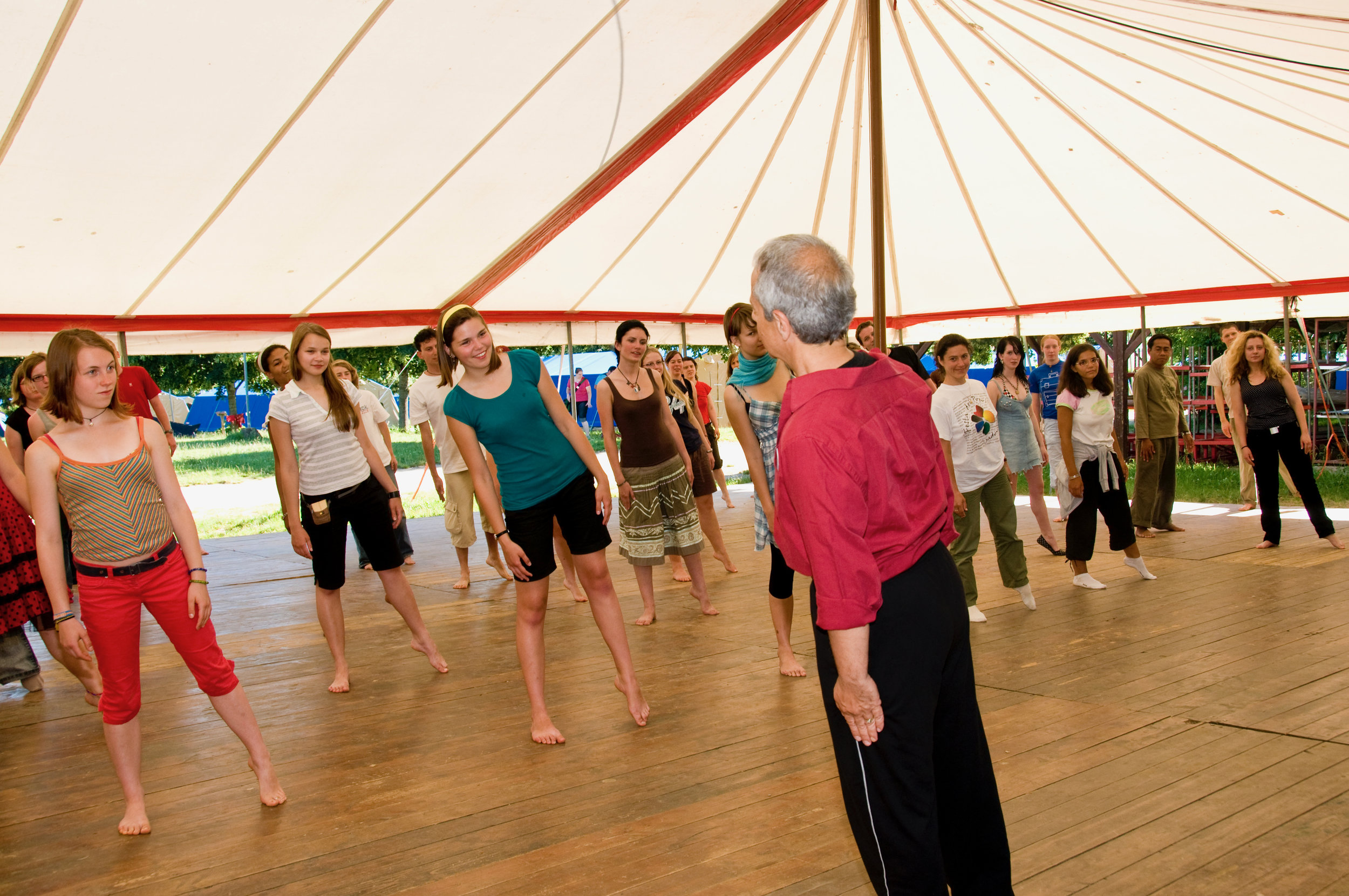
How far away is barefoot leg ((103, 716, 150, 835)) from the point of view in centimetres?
302

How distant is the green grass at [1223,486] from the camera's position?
9.43 meters

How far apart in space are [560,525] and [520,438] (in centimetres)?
36

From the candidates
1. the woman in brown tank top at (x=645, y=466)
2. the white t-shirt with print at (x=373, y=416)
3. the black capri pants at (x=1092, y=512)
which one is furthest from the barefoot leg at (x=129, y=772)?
the black capri pants at (x=1092, y=512)

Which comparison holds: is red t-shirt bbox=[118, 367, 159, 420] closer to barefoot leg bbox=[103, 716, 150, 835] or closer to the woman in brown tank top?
the woman in brown tank top

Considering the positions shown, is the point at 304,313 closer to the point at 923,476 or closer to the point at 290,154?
the point at 290,154

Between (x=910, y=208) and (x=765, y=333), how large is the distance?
814 cm

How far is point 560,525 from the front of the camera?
362 centimetres

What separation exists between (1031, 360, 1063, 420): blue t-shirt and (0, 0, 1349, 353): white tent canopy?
180 cm

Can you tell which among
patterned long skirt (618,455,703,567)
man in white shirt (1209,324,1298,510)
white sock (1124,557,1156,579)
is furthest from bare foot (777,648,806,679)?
man in white shirt (1209,324,1298,510)

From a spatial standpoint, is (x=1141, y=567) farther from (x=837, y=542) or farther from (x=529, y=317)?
(x=529, y=317)

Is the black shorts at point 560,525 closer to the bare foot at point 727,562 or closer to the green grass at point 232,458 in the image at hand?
the bare foot at point 727,562

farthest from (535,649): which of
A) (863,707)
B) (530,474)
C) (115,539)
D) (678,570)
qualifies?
(678,570)

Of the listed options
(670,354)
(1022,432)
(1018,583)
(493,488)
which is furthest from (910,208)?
(493,488)

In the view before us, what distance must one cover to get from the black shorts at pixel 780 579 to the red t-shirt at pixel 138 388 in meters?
4.91
